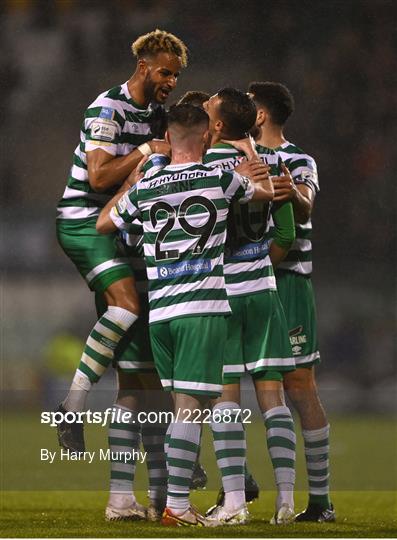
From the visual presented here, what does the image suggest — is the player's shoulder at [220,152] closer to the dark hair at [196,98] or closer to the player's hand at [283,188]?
the player's hand at [283,188]

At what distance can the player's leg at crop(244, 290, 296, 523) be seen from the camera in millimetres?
5473

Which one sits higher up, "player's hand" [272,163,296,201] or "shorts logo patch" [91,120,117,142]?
"shorts logo patch" [91,120,117,142]

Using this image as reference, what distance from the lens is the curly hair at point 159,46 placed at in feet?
19.5

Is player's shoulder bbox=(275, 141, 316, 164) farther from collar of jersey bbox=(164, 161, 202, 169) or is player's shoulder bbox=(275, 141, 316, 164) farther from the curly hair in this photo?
collar of jersey bbox=(164, 161, 202, 169)

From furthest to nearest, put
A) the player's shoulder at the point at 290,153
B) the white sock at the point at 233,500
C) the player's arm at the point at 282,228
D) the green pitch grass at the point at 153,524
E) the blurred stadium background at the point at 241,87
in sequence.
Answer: the blurred stadium background at the point at 241,87 < the player's shoulder at the point at 290,153 < the player's arm at the point at 282,228 < the white sock at the point at 233,500 < the green pitch grass at the point at 153,524

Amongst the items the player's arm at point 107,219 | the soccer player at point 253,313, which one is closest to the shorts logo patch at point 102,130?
the player's arm at point 107,219

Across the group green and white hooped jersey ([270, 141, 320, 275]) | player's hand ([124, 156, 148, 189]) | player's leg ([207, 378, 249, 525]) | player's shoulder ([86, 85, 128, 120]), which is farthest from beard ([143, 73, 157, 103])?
player's leg ([207, 378, 249, 525])

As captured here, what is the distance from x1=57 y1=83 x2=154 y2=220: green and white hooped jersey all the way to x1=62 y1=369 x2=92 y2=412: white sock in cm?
80

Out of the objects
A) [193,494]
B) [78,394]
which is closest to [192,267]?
[78,394]


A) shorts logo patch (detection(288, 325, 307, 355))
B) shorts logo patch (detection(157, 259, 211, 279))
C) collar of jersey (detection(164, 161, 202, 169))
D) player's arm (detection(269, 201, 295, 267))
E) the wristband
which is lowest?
shorts logo patch (detection(288, 325, 307, 355))

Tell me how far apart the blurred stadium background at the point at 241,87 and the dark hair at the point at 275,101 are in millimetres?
964

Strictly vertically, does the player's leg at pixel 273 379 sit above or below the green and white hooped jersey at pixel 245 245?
below

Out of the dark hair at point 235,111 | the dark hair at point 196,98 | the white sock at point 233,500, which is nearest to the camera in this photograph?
the white sock at point 233,500

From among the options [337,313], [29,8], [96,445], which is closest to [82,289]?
[337,313]
